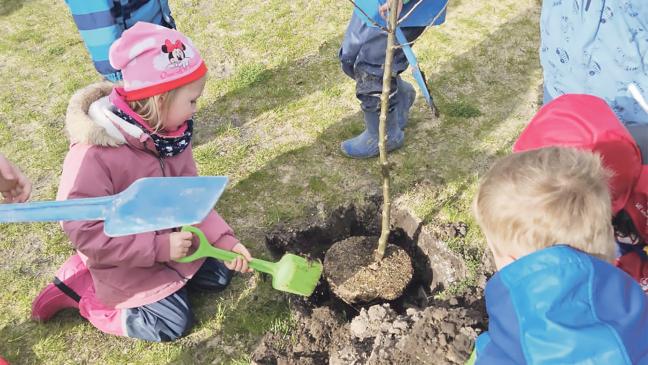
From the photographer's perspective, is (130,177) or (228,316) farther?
(228,316)

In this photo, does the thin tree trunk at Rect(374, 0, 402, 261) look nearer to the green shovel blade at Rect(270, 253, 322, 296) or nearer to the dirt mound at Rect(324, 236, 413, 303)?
the dirt mound at Rect(324, 236, 413, 303)

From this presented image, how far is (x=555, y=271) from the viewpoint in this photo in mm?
1317

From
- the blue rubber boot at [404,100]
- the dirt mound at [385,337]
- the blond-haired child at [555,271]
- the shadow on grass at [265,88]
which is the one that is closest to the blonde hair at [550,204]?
the blond-haired child at [555,271]

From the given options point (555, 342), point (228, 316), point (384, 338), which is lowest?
point (228, 316)

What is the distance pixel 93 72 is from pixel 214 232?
2.65m

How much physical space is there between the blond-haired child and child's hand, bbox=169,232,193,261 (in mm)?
1423

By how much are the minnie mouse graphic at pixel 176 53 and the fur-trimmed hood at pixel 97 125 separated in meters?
0.33

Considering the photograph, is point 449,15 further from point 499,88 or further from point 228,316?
point 228,316

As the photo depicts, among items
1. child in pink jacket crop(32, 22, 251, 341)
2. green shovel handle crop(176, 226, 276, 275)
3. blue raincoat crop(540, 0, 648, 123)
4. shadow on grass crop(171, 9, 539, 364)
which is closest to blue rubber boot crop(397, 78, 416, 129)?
shadow on grass crop(171, 9, 539, 364)

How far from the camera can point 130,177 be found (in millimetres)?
2531

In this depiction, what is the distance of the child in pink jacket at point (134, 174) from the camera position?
2.39 meters

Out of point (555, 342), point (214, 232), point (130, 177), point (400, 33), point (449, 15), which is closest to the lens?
point (555, 342)

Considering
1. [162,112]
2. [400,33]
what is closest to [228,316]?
[162,112]

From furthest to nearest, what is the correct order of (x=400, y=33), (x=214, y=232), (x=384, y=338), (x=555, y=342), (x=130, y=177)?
(x=400, y=33)
(x=214, y=232)
(x=130, y=177)
(x=384, y=338)
(x=555, y=342)
